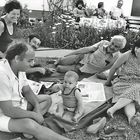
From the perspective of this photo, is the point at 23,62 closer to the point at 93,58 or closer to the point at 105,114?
the point at 105,114

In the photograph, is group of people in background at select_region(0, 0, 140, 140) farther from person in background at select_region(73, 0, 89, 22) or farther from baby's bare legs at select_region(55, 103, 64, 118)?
person in background at select_region(73, 0, 89, 22)

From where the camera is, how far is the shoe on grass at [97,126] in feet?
9.66

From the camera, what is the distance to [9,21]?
3992 millimetres

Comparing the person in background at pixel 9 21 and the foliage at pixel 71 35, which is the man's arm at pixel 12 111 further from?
the foliage at pixel 71 35

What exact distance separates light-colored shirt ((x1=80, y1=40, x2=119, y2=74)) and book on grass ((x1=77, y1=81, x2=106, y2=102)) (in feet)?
1.58

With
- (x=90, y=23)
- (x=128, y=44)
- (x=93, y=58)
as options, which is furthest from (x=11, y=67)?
(x=90, y=23)

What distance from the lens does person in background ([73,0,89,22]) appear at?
7.50 meters

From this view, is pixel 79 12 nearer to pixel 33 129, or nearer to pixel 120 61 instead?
pixel 120 61

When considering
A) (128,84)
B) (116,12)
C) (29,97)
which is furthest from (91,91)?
(116,12)

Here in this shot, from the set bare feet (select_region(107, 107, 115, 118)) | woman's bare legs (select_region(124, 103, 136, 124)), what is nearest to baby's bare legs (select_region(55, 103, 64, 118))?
bare feet (select_region(107, 107, 115, 118))

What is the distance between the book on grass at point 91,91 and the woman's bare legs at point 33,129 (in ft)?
3.34

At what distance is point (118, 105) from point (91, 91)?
1.85 ft

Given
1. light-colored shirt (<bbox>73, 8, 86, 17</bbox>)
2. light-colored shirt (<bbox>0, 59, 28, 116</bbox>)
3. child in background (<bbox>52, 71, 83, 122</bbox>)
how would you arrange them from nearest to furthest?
1. light-colored shirt (<bbox>0, 59, 28, 116</bbox>)
2. child in background (<bbox>52, 71, 83, 122</bbox>)
3. light-colored shirt (<bbox>73, 8, 86, 17</bbox>)

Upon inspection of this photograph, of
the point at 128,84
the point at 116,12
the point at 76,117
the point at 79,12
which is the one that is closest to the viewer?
the point at 76,117
